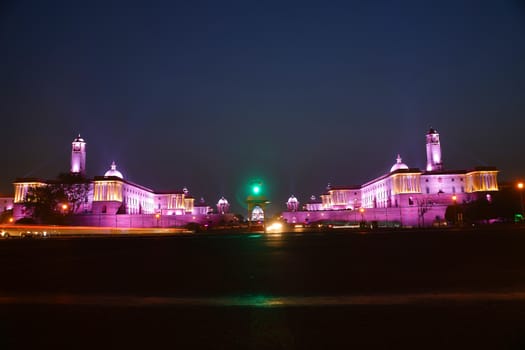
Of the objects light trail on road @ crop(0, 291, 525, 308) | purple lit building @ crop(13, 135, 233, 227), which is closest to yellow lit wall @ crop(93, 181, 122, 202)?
purple lit building @ crop(13, 135, 233, 227)

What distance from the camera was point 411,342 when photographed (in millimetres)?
4535

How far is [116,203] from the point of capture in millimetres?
99250

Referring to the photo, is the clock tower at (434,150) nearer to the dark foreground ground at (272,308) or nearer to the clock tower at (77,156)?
the clock tower at (77,156)

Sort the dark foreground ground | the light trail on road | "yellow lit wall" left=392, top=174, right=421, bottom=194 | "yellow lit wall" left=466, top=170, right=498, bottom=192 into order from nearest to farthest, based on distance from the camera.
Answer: the dark foreground ground
the light trail on road
"yellow lit wall" left=466, top=170, right=498, bottom=192
"yellow lit wall" left=392, top=174, right=421, bottom=194

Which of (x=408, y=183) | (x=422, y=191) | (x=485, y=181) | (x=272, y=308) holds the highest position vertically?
(x=408, y=183)

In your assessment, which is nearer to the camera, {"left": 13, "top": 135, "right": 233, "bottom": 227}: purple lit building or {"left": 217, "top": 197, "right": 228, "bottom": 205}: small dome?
{"left": 13, "top": 135, "right": 233, "bottom": 227}: purple lit building

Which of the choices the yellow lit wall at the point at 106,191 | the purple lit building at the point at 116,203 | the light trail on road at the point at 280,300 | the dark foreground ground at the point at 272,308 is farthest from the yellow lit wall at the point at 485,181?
the light trail on road at the point at 280,300

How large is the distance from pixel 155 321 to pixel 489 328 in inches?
179

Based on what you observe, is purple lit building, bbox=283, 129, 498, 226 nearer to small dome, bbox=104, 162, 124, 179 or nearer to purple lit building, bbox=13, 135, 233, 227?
purple lit building, bbox=13, 135, 233, 227

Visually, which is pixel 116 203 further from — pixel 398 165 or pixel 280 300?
pixel 280 300

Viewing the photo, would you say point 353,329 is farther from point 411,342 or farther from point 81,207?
point 81,207

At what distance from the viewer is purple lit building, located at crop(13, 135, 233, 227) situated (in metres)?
84.8

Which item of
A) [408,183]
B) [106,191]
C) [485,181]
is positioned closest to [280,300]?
[106,191]

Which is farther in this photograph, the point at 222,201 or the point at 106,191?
the point at 222,201
